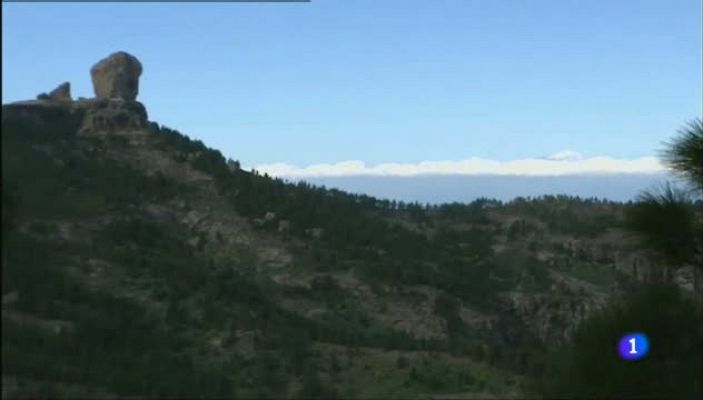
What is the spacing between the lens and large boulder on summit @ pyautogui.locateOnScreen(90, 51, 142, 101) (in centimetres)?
4650

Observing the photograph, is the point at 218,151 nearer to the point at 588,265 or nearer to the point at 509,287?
the point at 509,287

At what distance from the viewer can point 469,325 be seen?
37812mm

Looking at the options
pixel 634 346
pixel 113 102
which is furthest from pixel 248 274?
pixel 634 346

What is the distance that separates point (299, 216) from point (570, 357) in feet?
102

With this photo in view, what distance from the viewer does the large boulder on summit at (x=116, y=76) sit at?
4650cm

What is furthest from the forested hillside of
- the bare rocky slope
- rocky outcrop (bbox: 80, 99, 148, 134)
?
rocky outcrop (bbox: 80, 99, 148, 134)

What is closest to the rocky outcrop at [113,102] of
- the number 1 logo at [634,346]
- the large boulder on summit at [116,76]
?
the large boulder on summit at [116,76]

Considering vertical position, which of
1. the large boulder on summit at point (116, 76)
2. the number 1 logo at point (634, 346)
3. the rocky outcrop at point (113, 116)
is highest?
the large boulder on summit at point (116, 76)

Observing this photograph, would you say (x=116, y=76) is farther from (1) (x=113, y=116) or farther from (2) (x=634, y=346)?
(2) (x=634, y=346)

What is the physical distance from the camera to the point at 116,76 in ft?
153

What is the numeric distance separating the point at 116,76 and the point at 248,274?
15.9 m

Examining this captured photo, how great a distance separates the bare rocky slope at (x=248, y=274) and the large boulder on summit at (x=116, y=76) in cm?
10

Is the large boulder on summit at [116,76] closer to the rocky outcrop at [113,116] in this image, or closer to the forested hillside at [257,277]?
the rocky outcrop at [113,116]

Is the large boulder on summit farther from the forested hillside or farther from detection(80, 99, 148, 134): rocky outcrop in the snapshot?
the forested hillside
